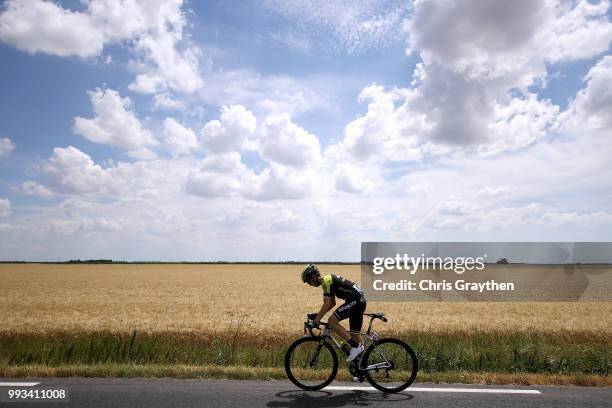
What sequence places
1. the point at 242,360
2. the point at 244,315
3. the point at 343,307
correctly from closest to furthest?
1. the point at 343,307
2. the point at 242,360
3. the point at 244,315

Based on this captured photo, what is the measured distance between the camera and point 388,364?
23.9 feet

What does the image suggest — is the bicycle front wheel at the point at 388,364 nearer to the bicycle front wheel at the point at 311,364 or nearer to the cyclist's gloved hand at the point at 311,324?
the bicycle front wheel at the point at 311,364

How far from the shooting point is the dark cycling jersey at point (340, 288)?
727cm

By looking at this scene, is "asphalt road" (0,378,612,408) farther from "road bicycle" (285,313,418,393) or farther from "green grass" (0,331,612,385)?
"green grass" (0,331,612,385)

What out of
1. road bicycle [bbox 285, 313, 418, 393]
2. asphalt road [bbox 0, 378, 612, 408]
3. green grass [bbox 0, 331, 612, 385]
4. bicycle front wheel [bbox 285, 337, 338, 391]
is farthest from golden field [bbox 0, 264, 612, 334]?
road bicycle [bbox 285, 313, 418, 393]

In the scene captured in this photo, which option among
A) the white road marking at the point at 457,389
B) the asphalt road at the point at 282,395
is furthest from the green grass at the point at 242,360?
the white road marking at the point at 457,389

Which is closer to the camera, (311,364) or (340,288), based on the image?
(340,288)

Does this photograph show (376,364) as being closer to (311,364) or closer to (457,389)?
(311,364)

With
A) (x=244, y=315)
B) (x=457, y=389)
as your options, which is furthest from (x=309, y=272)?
(x=244, y=315)

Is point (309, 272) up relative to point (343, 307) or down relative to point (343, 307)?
up

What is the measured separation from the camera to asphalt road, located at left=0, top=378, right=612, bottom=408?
253 inches

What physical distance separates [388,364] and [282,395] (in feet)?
6.10

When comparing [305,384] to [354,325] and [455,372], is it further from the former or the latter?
[455,372]

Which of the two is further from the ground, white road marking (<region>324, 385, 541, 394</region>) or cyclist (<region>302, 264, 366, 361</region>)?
cyclist (<region>302, 264, 366, 361</region>)
